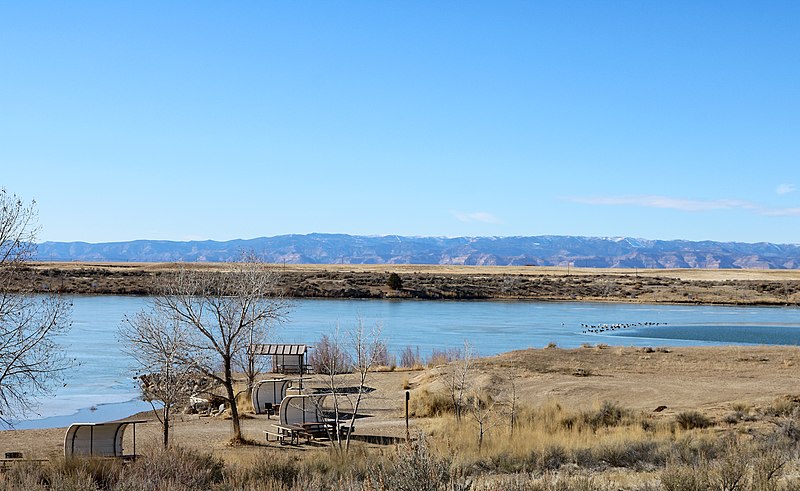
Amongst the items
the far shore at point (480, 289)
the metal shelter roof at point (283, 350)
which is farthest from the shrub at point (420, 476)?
the far shore at point (480, 289)

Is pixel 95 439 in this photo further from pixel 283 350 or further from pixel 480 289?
pixel 480 289

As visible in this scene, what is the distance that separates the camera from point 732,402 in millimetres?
20453

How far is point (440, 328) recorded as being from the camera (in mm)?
49031

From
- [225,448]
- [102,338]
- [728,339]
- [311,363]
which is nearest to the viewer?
[225,448]

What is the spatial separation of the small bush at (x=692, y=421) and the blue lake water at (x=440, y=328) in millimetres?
14494

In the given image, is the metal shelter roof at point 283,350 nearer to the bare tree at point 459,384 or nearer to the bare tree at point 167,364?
the bare tree at point 459,384

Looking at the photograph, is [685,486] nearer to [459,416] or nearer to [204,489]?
[204,489]

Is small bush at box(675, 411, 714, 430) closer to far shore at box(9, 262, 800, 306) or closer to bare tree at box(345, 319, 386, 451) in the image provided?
bare tree at box(345, 319, 386, 451)

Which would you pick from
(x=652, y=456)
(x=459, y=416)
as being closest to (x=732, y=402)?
(x=459, y=416)

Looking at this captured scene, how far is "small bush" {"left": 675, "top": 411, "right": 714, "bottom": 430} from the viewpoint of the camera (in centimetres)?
1767

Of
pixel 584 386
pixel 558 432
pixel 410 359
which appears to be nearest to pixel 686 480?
pixel 558 432

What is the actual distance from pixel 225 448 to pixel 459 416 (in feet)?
16.7

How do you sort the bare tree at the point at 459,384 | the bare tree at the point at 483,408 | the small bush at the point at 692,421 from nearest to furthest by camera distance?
1. the small bush at the point at 692,421
2. the bare tree at the point at 483,408
3. the bare tree at the point at 459,384

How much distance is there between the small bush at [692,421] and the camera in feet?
58.0
